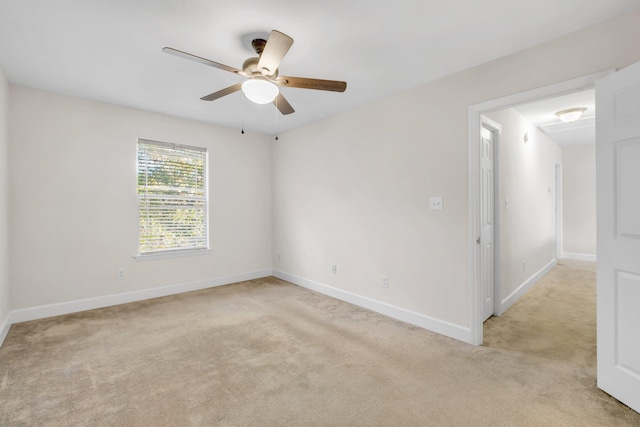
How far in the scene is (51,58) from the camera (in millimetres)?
2582

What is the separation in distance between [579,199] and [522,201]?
390 centimetres

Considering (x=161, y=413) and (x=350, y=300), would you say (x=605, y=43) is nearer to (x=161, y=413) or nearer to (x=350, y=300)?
(x=350, y=300)

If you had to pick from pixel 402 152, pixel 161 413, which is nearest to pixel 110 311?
pixel 161 413

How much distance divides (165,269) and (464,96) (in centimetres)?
428

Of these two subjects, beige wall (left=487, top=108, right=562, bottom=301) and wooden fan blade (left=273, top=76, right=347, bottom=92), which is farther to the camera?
beige wall (left=487, top=108, right=562, bottom=301)

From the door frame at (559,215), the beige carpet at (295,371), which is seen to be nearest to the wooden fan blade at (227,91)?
Answer: the beige carpet at (295,371)

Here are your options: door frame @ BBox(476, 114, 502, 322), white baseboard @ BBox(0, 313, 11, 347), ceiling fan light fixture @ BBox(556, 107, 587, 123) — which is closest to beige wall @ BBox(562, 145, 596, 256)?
ceiling fan light fixture @ BBox(556, 107, 587, 123)

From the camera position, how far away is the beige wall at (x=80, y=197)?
3.23 meters

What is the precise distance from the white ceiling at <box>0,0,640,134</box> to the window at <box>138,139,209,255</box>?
110 cm

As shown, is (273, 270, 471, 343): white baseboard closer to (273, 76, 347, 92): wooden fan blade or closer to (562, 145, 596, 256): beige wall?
(273, 76, 347, 92): wooden fan blade

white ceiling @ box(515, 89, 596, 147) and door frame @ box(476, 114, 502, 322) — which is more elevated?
white ceiling @ box(515, 89, 596, 147)

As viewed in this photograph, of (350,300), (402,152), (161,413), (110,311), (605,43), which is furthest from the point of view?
(350,300)

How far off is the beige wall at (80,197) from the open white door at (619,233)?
4.47 m

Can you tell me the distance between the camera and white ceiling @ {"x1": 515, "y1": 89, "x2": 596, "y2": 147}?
136 inches
